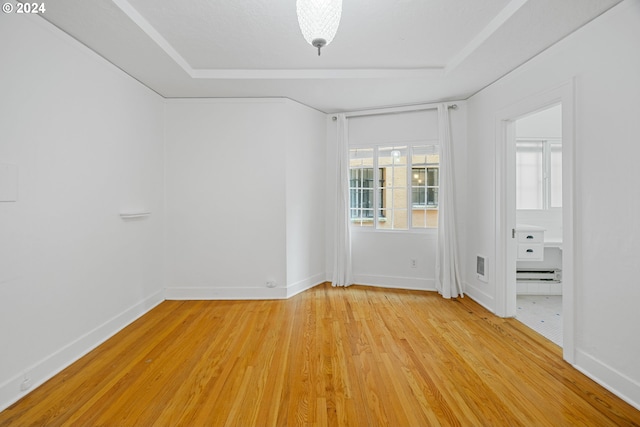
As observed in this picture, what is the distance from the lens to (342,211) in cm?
449

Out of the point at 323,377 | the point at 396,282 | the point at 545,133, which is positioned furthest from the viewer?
the point at 396,282

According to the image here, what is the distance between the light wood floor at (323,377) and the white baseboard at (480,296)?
0.17 meters

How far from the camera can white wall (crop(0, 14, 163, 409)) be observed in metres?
1.95

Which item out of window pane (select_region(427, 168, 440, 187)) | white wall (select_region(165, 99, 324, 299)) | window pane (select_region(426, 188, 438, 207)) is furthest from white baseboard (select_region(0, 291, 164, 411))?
window pane (select_region(427, 168, 440, 187))

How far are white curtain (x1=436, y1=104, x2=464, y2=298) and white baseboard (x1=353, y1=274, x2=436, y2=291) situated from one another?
0.24 metres

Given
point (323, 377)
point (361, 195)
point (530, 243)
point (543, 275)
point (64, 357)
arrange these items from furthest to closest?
point (361, 195) < point (543, 275) < point (530, 243) < point (64, 357) < point (323, 377)

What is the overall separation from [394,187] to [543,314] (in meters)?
2.32

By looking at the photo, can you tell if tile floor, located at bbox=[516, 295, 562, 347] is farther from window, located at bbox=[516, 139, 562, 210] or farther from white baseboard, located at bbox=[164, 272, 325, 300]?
white baseboard, located at bbox=[164, 272, 325, 300]

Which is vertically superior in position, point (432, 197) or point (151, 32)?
point (151, 32)

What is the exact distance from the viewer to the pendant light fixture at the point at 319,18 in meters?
1.72

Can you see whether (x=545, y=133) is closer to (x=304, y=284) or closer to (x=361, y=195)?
(x=361, y=195)

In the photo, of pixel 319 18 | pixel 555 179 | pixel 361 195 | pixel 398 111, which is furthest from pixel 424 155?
pixel 319 18

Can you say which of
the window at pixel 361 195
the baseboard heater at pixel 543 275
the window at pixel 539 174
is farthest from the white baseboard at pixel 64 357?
the window at pixel 539 174

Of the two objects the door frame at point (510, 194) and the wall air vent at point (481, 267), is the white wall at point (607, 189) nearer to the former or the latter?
the door frame at point (510, 194)
